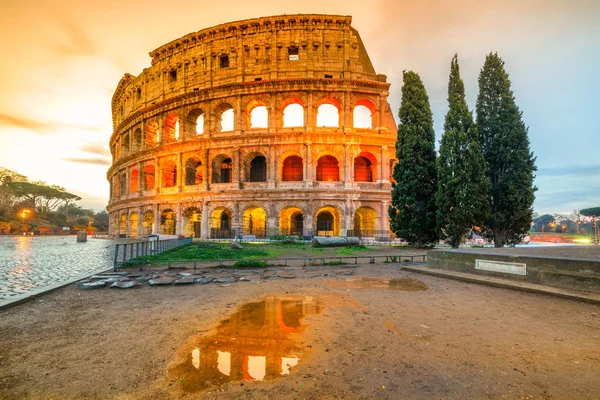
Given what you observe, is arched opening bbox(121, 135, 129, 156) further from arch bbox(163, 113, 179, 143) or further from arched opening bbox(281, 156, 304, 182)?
arched opening bbox(281, 156, 304, 182)

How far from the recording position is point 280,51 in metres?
25.9

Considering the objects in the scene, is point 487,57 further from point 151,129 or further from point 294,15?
point 151,129

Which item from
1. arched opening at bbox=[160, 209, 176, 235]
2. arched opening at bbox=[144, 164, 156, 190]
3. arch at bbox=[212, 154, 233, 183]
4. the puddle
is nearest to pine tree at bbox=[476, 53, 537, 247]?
the puddle

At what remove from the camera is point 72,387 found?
248 cm

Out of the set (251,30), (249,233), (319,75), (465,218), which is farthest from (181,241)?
(251,30)

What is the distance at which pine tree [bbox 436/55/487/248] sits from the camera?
14.4 m

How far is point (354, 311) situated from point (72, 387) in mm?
3840

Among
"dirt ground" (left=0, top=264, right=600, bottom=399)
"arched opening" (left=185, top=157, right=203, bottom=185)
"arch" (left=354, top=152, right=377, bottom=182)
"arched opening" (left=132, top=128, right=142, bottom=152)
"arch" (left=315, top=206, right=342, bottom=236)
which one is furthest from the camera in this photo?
"arched opening" (left=132, top=128, right=142, bottom=152)

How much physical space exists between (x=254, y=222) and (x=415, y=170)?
1605cm

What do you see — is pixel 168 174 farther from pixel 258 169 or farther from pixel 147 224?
pixel 258 169

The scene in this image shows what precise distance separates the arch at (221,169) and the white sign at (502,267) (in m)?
22.9

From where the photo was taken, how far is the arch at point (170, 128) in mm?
28834

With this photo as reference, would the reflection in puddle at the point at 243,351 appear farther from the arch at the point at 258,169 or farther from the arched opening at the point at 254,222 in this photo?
the arch at the point at 258,169

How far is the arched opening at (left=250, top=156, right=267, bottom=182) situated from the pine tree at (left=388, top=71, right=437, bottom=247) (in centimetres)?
1360
